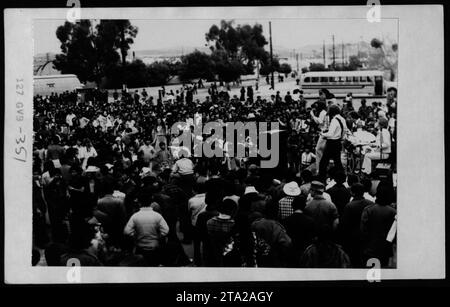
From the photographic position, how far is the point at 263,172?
8.18m

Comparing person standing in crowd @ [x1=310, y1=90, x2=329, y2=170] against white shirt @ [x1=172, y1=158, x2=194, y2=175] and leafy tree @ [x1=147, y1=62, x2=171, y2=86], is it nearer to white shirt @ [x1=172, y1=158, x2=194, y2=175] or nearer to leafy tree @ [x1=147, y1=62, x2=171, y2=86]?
white shirt @ [x1=172, y1=158, x2=194, y2=175]

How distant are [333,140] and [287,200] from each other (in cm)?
74

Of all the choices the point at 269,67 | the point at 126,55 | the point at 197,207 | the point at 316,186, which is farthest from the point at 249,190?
the point at 126,55

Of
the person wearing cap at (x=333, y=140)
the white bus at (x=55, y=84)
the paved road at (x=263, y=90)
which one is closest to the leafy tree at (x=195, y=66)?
the paved road at (x=263, y=90)

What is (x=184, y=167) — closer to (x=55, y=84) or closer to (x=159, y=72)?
(x=159, y=72)

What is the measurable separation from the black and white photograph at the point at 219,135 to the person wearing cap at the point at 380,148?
0.02m

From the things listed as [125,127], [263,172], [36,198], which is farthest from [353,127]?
[36,198]

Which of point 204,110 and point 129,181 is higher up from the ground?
point 204,110

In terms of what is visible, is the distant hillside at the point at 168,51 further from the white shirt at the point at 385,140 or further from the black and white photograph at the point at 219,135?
the white shirt at the point at 385,140

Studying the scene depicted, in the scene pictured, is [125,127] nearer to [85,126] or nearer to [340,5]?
[85,126]

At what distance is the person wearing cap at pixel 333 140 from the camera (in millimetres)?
8203

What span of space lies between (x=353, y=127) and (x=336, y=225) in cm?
97

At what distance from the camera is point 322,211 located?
7.99 m

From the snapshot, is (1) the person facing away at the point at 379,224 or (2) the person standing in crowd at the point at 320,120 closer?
(1) the person facing away at the point at 379,224
